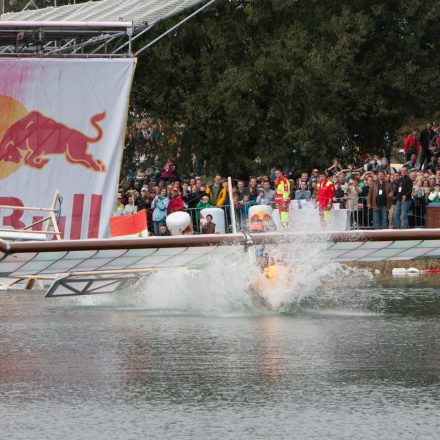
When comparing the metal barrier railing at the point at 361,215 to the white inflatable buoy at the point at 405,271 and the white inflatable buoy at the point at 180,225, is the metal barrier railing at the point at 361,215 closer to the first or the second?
the white inflatable buoy at the point at 405,271

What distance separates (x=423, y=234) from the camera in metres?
16.0

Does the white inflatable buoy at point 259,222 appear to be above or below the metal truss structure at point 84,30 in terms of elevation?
below

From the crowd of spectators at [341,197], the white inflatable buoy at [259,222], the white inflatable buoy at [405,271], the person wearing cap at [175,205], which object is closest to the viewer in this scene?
the white inflatable buoy at [259,222]

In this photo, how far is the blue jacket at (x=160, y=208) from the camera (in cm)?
2745

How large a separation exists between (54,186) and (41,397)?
9257 millimetres

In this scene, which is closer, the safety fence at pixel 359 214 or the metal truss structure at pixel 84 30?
the metal truss structure at pixel 84 30

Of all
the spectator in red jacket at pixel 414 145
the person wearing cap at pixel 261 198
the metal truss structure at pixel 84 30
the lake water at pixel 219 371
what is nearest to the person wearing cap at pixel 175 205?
the person wearing cap at pixel 261 198

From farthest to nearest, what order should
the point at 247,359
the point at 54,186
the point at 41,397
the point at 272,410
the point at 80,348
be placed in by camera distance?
the point at 54,186, the point at 80,348, the point at 247,359, the point at 41,397, the point at 272,410

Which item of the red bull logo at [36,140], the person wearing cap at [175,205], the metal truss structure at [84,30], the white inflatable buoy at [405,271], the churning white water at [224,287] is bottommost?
the white inflatable buoy at [405,271]

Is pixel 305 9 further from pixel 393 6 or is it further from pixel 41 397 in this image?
pixel 41 397

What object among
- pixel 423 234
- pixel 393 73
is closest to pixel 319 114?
pixel 393 73

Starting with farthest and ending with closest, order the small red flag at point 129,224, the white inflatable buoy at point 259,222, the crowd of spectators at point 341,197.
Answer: the crowd of spectators at point 341,197 < the small red flag at point 129,224 < the white inflatable buoy at point 259,222

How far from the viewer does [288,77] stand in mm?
34969

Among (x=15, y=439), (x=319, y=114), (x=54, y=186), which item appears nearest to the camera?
(x=15, y=439)
